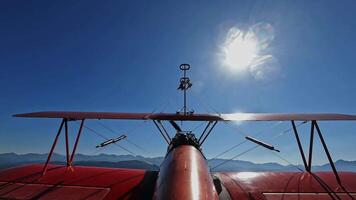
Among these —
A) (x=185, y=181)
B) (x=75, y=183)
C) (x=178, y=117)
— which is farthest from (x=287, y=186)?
(x=75, y=183)

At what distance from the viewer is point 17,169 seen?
8883mm

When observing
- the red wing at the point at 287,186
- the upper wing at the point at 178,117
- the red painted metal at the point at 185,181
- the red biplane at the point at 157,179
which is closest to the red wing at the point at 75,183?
the red biplane at the point at 157,179

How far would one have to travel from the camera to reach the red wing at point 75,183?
6984mm

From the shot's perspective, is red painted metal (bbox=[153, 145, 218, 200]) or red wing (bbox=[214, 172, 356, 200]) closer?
red painted metal (bbox=[153, 145, 218, 200])

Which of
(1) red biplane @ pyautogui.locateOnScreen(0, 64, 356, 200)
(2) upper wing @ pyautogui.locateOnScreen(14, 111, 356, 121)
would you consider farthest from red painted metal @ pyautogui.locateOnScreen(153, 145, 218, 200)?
(2) upper wing @ pyautogui.locateOnScreen(14, 111, 356, 121)

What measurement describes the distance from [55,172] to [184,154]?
206 inches

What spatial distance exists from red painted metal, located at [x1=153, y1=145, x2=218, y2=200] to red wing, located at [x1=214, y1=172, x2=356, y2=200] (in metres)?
2.51

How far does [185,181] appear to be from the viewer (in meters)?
4.32

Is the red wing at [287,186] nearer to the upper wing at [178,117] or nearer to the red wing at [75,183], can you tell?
the upper wing at [178,117]

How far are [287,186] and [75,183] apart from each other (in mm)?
6102

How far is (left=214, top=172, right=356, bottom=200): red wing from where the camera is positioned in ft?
23.3

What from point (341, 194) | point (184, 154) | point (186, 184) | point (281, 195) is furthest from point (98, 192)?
point (341, 194)

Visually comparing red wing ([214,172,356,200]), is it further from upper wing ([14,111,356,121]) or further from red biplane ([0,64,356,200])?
upper wing ([14,111,356,121])

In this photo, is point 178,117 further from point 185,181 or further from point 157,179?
point 185,181
